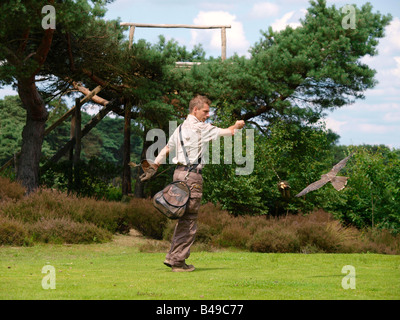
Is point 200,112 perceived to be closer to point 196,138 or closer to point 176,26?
point 196,138

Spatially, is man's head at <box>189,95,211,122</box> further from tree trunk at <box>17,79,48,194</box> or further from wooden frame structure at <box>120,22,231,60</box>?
wooden frame structure at <box>120,22,231,60</box>

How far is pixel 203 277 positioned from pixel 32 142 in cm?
1361

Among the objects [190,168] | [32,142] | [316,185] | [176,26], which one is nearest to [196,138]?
[190,168]

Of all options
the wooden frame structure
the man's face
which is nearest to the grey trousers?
the man's face

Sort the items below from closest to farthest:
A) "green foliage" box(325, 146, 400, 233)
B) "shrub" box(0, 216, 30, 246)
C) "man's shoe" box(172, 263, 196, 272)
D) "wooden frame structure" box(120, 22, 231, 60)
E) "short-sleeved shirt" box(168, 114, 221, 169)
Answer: "short-sleeved shirt" box(168, 114, 221, 169) < "man's shoe" box(172, 263, 196, 272) < "shrub" box(0, 216, 30, 246) < "green foliage" box(325, 146, 400, 233) < "wooden frame structure" box(120, 22, 231, 60)

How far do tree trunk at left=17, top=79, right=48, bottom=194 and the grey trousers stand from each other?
39.2 feet

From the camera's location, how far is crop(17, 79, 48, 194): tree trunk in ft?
60.9

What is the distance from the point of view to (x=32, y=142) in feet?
63.2

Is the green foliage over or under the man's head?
under

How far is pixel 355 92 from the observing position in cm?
2067

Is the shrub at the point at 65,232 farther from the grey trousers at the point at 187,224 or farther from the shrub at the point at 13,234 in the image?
the grey trousers at the point at 187,224

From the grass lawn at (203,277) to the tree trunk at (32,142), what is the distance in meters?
7.79
